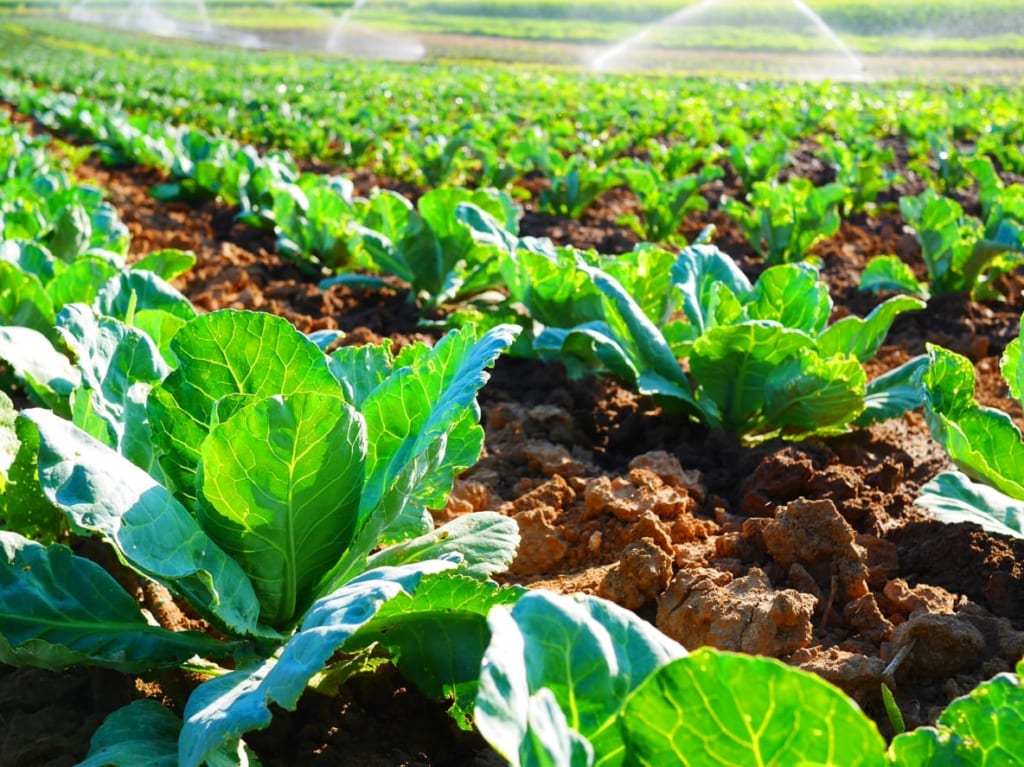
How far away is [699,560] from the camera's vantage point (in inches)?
84.7

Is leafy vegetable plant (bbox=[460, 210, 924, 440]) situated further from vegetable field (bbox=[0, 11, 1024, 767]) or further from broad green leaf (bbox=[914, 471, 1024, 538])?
broad green leaf (bbox=[914, 471, 1024, 538])

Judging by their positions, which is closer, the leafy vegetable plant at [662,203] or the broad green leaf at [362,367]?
the broad green leaf at [362,367]

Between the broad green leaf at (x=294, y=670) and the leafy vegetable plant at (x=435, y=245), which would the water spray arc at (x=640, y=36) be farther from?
the broad green leaf at (x=294, y=670)

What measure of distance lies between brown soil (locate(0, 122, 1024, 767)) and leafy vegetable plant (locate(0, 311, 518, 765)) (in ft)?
0.44

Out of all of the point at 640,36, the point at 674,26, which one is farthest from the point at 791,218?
the point at 674,26

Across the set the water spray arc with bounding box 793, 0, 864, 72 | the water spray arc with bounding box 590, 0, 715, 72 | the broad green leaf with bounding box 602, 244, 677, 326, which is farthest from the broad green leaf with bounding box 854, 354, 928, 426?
the water spray arc with bounding box 793, 0, 864, 72

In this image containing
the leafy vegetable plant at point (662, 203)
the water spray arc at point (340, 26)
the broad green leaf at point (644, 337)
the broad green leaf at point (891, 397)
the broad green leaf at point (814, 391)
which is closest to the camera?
the broad green leaf at point (814, 391)

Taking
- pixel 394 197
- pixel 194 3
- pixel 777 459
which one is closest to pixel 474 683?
pixel 777 459

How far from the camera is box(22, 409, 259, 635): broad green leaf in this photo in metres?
1.44

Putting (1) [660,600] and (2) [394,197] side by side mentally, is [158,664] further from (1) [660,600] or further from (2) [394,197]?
(2) [394,197]

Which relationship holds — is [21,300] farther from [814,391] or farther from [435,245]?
[814,391]

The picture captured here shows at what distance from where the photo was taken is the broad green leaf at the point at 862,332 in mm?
2766

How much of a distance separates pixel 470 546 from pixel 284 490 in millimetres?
391

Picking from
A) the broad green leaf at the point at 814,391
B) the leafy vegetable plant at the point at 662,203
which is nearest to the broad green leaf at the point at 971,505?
the broad green leaf at the point at 814,391
